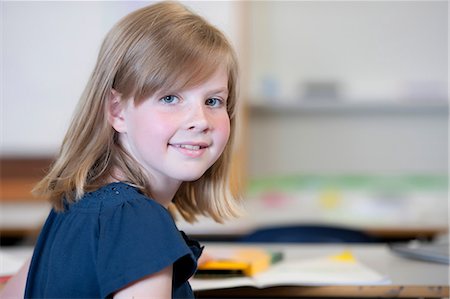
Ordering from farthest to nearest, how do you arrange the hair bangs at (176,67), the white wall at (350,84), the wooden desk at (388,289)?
1. the white wall at (350,84)
2. the wooden desk at (388,289)
3. the hair bangs at (176,67)

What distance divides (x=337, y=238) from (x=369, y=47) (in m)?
1.73

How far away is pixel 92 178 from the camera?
0.98 m

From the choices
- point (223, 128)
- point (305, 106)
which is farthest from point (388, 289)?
point (305, 106)

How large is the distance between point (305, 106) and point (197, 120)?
2430 mm

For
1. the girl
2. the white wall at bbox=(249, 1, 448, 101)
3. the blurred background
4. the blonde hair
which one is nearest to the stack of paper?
the girl

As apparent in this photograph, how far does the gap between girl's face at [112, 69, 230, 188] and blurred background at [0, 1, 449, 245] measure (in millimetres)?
1995

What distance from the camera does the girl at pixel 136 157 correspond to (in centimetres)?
83

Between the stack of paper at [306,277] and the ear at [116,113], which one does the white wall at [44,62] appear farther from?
the ear at [116,113]

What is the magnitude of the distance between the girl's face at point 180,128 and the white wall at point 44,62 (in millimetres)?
2186

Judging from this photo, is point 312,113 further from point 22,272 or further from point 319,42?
point 22,272

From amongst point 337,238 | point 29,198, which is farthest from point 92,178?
point 29,198

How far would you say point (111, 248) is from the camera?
82 centimetres

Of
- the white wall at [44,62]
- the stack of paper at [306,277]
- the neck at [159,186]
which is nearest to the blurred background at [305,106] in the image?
the white wall at [44,62]

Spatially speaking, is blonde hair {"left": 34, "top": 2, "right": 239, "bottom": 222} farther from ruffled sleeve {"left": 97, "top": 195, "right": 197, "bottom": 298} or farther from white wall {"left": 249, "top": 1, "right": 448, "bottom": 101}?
white wall {"left": 249, "top": 1, "right": 448, "bottom": 101}
